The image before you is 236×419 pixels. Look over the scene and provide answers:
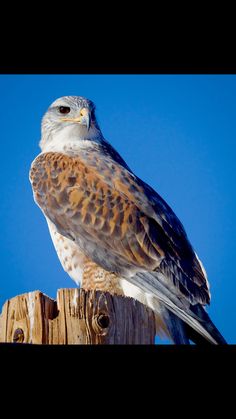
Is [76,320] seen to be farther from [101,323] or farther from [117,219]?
[117,219]

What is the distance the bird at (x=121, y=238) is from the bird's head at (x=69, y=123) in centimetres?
34

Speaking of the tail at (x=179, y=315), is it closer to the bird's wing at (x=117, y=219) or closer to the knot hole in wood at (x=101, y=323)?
the bird's wing at (x=117, y=219)

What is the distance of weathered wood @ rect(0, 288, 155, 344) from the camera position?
3.15m

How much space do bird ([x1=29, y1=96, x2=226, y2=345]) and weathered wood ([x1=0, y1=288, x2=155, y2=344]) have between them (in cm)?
88

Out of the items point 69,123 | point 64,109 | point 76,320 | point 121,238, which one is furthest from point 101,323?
point 64,109

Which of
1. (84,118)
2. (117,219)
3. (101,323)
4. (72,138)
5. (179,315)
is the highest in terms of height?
(84,118)

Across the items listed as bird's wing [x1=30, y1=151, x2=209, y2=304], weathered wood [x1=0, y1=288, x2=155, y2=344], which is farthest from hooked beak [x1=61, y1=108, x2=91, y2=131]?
weathered wood [x1=0, y1=288, x2=155, y2=344]

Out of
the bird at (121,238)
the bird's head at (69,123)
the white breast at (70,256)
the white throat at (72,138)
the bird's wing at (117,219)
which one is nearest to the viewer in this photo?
the bird at (121,238)

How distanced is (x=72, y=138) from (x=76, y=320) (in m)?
2.63

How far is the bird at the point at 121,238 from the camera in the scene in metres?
4.24

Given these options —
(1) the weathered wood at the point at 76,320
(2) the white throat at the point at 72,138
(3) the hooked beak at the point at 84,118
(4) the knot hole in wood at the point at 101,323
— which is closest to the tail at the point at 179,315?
(1) the weathered wood at the point at 76,320

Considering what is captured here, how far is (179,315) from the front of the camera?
4.14m
